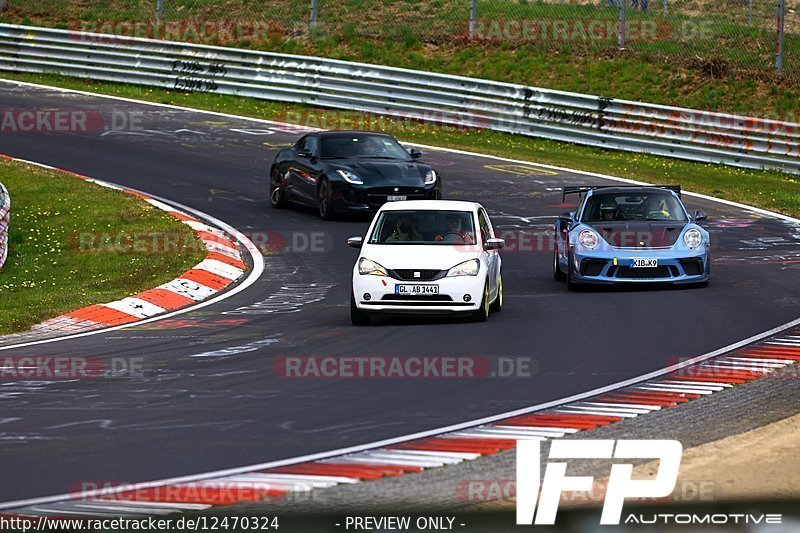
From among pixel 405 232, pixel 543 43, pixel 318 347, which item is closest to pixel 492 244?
pixel 405 232

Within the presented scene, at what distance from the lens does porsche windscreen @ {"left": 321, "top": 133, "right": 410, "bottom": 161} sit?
23453 mm

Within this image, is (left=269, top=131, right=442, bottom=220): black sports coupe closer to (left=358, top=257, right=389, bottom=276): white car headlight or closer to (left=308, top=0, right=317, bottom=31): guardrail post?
(left=358, top=257, right=389, bottom=276): white car headlight

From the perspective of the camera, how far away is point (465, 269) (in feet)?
49.8

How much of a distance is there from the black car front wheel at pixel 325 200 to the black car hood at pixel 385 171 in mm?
332

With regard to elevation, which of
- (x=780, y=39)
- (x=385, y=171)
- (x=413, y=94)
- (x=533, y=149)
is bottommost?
(x=533, y=149)

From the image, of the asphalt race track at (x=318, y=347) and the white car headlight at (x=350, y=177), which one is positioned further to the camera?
the white car headlight at (x=350, y=177)

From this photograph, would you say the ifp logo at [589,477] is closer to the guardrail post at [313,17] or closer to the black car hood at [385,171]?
the black car hood at [385,171]

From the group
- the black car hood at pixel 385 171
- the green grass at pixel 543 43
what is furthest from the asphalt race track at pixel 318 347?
the green grass at pixel 543 43

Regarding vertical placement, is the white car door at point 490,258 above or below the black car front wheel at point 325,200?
above

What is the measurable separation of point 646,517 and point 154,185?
762 inches

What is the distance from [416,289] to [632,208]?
15.2 feet

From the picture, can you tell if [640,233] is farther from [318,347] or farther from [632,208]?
[318,347]

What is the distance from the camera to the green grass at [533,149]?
26297mm

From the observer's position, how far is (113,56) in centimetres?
3569
